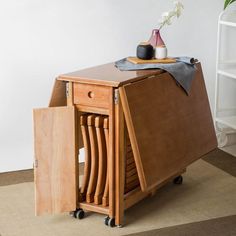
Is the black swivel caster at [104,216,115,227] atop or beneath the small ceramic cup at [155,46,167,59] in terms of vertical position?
beneath

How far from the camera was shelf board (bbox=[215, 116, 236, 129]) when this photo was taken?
417 cm

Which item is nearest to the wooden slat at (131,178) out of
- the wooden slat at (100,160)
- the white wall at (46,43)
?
the wooden slat at (100,160)

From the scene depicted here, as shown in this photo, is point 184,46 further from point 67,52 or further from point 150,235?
point 150,235

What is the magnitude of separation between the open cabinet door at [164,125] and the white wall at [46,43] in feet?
2.75

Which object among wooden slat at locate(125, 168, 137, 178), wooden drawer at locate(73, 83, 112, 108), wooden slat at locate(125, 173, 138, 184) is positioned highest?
wooden drawer at locate(73, 83, 112, 108)

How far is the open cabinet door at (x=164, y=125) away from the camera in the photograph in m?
2.79

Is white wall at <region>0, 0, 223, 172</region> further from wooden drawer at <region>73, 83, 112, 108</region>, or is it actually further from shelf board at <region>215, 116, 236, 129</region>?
wooden drawer at <region>73, 83, 112, 108</region>

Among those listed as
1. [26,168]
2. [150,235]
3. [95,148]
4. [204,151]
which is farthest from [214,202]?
[26,168]


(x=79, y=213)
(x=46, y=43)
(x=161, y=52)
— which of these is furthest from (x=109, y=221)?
(x=46, y=43)

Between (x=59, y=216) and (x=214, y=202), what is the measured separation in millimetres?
879

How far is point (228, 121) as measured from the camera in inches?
167

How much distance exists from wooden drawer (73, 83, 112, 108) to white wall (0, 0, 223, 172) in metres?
0.95

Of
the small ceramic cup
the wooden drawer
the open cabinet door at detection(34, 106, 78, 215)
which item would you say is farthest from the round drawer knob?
the small ceramic cup

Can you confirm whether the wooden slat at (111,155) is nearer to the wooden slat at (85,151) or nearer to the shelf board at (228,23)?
the wooden slat at (85,151)
